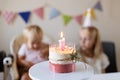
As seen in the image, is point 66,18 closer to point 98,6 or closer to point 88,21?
point 88,21

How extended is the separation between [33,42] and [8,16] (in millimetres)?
536

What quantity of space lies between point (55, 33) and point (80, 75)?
1716mm

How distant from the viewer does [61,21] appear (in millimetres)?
2818

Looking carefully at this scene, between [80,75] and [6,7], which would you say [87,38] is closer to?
[6,7]

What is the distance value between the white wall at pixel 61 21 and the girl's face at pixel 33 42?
0.41 m

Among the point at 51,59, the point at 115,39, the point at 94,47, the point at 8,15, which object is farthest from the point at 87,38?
the point at 51,59

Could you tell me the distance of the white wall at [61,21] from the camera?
2.68 m

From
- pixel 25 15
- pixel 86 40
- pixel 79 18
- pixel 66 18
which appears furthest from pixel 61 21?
pixel 86 40

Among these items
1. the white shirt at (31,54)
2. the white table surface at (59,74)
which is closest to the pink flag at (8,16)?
the white shirt at (31,54)

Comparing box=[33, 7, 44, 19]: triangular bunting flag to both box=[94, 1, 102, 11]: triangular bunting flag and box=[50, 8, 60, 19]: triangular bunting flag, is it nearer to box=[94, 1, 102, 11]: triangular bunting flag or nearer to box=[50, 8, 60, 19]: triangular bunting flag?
box=[50, 8, 60, 19]: triangular bunting flag

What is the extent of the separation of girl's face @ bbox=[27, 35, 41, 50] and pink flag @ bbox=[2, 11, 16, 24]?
1.44 ft

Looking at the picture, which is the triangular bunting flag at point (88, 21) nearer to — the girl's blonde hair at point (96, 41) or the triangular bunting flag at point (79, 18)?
the triangular bunting flag at point (79, 18)

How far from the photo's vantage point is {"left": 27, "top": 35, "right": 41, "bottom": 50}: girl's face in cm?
233

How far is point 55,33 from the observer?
2.82 meters
